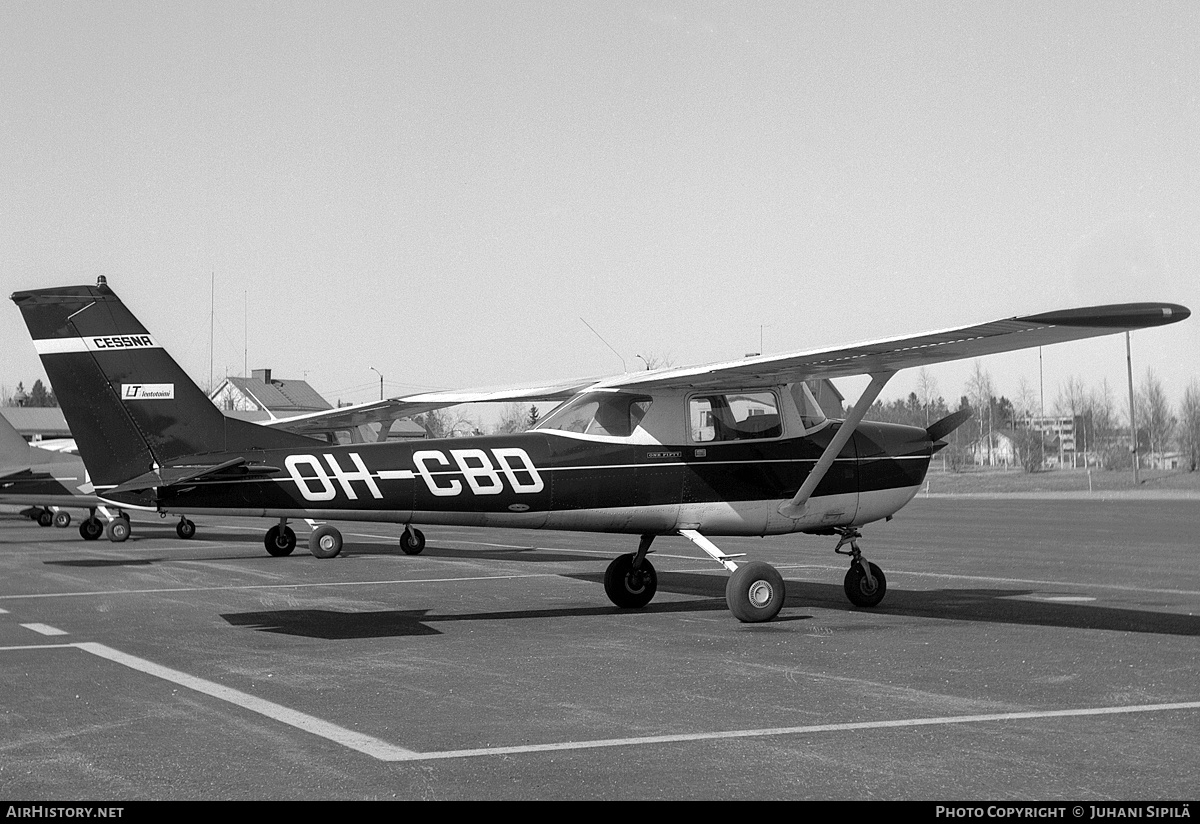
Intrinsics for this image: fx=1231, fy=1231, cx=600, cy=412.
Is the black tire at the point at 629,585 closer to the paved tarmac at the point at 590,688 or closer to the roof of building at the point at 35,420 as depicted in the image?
the paved tarmac at the point at 590,688

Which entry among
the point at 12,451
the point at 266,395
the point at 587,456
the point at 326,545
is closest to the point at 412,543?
the point at 326,545

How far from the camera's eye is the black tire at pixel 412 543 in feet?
74.4

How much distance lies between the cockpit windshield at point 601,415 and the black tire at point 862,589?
298 centimetres

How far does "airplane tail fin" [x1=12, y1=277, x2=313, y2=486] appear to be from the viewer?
39.0 feet

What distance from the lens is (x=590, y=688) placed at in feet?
28.3

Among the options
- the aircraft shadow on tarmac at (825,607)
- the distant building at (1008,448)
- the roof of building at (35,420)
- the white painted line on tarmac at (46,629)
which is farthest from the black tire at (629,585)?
the distant building at (1008,448)

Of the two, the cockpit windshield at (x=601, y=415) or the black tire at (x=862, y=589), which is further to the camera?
the black tire at (x=862, y=589)

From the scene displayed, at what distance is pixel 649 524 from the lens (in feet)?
42.8

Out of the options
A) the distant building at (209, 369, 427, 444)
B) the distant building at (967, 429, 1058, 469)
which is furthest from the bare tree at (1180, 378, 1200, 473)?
the distant building at (209, 369, 427, 444)

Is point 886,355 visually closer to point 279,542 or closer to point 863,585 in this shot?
point 863,585

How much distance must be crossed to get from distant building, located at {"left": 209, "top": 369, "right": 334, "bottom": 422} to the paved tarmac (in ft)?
233

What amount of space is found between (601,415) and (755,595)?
2504 millimetres

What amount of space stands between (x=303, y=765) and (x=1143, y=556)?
18.2 metres

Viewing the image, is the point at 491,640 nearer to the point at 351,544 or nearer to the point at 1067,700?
the point at 1067,700
